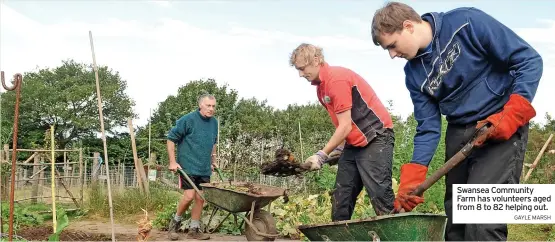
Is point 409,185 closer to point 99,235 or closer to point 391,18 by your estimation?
point 391,18

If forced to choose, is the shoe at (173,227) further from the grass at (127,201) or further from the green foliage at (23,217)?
the green foliage at (23,217)

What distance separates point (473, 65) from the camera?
278 centimetres

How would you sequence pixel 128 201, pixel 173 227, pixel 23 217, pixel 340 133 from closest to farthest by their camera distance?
pixel 340 133 < pixel 173 227 < pixel 23 217 < pixel 128 201

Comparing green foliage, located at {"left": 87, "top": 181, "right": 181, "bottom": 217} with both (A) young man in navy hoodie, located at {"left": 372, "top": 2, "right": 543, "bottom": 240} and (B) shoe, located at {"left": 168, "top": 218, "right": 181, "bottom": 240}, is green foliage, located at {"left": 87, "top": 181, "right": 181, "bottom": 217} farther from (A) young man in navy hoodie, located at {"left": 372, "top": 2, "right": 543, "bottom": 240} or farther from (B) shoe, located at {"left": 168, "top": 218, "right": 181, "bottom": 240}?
(A) young man in navy hoodie, located at {"left": 372, "top": 2, "right": 543, "bottom": 240}

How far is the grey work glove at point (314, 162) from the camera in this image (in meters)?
3.82

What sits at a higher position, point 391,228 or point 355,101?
point 355,101

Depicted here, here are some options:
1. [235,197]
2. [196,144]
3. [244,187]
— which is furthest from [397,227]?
[196,144]

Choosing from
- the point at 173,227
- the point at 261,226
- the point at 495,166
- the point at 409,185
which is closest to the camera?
the point at 495,166

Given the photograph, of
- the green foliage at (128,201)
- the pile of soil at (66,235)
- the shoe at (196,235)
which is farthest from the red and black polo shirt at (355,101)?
the green foliage at (128,201)

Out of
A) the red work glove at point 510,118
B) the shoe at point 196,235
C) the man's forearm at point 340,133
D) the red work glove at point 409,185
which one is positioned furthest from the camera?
the shoe at point 196,235

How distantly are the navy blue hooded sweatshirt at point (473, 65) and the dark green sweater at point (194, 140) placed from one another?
3695 millimetres

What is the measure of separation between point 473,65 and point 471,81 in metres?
0.08

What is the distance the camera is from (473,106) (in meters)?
2.80

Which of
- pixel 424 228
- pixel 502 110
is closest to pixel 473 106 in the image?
pixel 502 110
